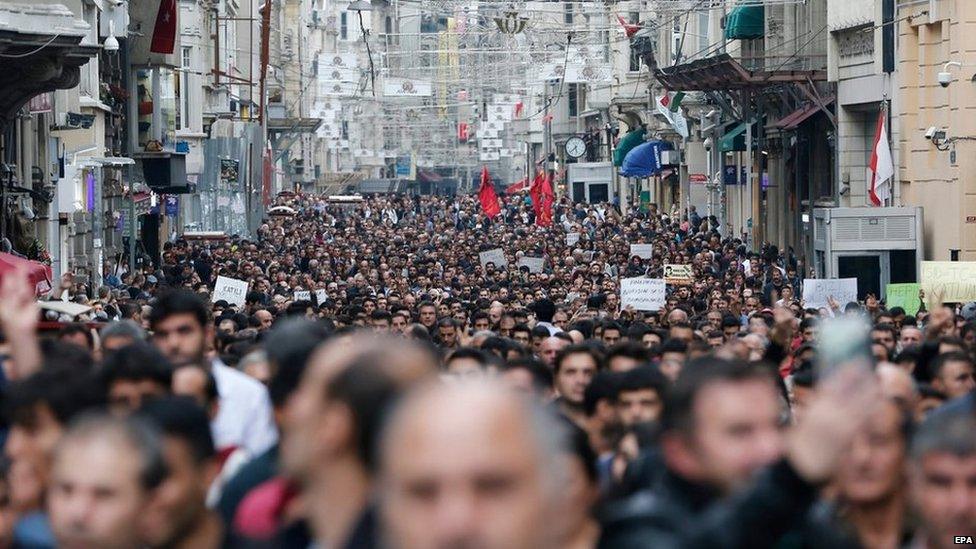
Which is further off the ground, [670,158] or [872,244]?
[670,158]

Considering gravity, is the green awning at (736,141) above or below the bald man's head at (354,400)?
above

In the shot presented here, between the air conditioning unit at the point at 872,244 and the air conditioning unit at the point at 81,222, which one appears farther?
the air conditioning unit at the point at 81,222

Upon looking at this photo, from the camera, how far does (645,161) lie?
202ft

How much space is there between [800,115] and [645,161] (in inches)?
819

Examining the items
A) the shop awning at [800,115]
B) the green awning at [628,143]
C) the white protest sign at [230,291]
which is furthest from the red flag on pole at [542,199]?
the white protest sign at [230,291]

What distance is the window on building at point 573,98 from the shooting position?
95.6m

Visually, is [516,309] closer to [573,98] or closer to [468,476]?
[468,476]

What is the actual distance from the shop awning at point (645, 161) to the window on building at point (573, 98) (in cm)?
3304

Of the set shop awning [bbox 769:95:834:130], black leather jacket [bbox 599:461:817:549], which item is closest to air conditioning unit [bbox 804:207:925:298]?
shop awning [bbox 769:95:834:130]

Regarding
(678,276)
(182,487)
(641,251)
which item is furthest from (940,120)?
(182,487)

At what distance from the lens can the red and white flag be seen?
3228cm

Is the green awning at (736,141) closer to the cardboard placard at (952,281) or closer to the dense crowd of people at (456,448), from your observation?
the cardboard placard at (952,281)

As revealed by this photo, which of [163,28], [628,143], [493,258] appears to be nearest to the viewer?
[493,258]

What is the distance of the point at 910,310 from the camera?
23094 mm
